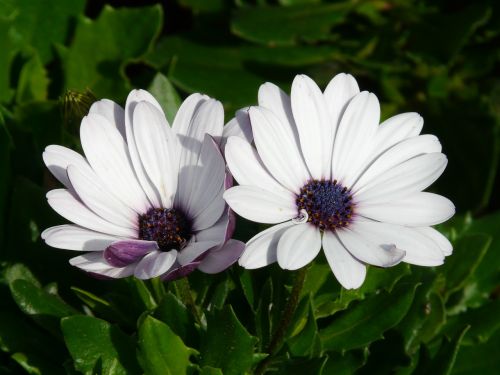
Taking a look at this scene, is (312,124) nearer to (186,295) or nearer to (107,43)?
(186,295)

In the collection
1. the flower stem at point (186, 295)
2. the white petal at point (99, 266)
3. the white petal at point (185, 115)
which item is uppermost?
the white petal at point (185, 115)

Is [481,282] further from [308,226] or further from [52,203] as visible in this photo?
[52,203]

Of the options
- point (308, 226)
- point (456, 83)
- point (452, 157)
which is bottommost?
point (308, 226)

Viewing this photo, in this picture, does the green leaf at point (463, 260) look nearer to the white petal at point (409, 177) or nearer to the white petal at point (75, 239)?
the white petal at point (409, 177)

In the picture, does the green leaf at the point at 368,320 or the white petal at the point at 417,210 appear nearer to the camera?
the white petal at the point at 417,210

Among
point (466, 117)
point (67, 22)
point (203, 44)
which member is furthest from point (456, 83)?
point (67, 22)

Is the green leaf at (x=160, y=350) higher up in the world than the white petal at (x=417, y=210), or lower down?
lower down

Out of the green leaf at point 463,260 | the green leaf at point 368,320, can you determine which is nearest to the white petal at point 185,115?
the green leaf at point 368,320
